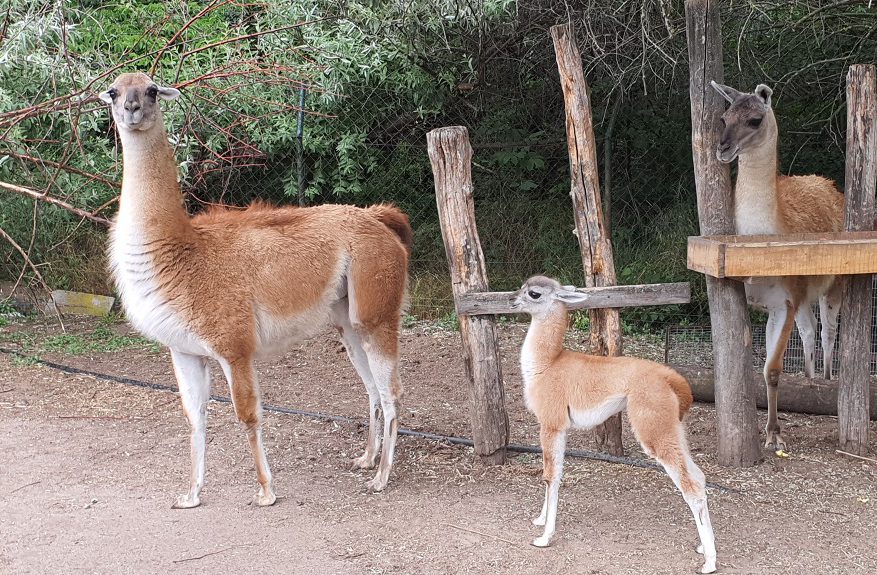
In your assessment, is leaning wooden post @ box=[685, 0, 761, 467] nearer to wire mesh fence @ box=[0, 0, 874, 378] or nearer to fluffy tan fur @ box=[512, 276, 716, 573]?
fluffy tan fur @ box=[512, 276, 716, 573]

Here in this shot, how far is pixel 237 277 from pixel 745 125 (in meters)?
2.84

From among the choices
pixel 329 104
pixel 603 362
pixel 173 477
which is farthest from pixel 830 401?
pixel 329 104

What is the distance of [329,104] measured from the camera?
29.2 ft

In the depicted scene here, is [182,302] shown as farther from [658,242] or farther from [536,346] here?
[658,242]

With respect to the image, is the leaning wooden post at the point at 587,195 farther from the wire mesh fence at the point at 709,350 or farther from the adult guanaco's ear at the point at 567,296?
the wire mesh fence at the point at 709,350

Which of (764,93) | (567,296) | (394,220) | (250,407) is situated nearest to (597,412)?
(567,296)

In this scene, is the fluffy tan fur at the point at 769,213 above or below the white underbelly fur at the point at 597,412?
above

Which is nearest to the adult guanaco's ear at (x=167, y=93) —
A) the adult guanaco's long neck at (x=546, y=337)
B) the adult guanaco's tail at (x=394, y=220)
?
the adult guanaco's tail at (x=394, y=220)

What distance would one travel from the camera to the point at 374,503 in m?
4.47

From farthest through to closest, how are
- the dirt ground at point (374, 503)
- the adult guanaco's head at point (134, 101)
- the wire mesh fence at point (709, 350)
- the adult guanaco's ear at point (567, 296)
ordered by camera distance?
1. the wire mesh fence at point (709, 350)
2. the adult guanaco's head at point (134, 101)
3. the adult guanaco's ear at point (567, 296)
4. the dirt ground at point (374, 503)

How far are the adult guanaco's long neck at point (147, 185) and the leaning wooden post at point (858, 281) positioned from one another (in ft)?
11.6

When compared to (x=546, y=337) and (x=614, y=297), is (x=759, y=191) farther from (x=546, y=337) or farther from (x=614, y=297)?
(x=546, y=337)

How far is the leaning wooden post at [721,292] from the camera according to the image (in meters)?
4.69

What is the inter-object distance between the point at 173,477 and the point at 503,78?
6.03 m
